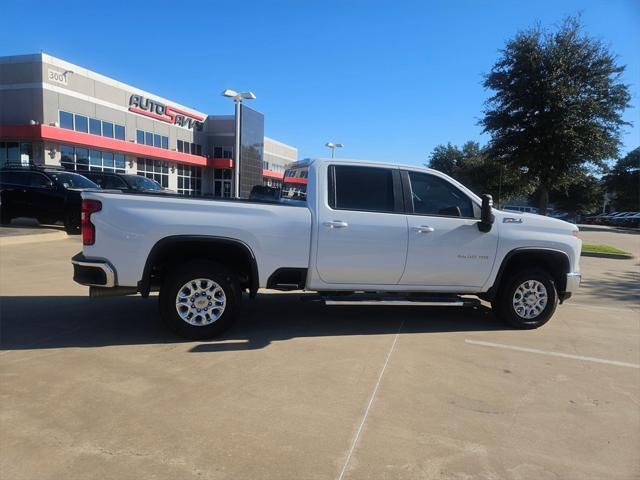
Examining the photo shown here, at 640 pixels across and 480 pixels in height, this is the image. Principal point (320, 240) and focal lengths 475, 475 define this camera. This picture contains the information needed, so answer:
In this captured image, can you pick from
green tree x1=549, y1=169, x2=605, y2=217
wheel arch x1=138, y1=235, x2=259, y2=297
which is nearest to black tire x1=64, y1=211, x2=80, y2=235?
wheel arch x1=138, y1=235, x2=259, y2=297

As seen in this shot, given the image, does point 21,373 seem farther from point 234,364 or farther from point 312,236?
point 312,236

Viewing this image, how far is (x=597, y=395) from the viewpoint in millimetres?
4000

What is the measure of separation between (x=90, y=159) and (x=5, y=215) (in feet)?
58.8

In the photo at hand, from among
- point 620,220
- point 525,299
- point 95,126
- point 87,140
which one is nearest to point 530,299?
point 525,299

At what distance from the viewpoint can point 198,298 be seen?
485cm

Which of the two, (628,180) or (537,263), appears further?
(628,180)

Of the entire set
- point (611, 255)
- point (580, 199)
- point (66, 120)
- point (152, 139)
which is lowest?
point (611, 255)

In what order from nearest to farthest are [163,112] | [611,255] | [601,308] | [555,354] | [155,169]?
1. [555,354]
2. [601,308]
3. [611,255]
4. [155,169]
5. [163,112]

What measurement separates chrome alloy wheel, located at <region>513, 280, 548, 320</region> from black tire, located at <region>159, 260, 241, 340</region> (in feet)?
11.2

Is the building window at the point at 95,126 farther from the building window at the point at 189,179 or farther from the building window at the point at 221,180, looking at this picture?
the building window at the point at 221,180

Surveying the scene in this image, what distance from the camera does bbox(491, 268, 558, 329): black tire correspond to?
5.76m

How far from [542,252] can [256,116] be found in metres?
45.2

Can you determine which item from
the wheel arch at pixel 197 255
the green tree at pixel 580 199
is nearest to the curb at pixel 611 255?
the wheel arch at pixel 197 255

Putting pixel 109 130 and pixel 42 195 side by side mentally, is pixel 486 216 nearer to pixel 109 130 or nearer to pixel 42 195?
pixel 42 195
